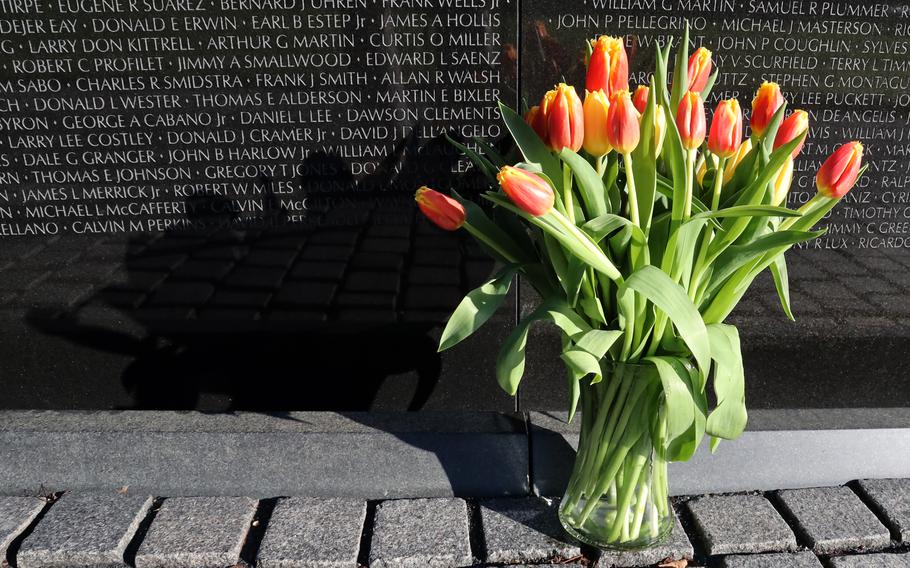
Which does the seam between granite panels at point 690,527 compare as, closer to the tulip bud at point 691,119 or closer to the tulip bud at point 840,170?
the tulip bud at point 840,170

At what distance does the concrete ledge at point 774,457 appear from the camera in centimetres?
249

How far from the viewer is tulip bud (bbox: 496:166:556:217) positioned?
1.60 metres

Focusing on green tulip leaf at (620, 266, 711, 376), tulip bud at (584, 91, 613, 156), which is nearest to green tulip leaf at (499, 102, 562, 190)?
tulip bud at (584, 91, 613, 156)

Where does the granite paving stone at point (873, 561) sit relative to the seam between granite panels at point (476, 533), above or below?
below

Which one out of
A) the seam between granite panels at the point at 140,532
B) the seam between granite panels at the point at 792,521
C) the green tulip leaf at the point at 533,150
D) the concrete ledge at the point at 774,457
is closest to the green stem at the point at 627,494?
the concrete ledge at the point at 774,457

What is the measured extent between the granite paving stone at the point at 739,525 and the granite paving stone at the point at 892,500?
33 centimetres

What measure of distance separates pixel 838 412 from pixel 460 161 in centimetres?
158

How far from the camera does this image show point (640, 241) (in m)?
1.82

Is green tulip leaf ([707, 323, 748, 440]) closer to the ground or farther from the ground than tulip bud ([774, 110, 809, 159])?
closer to the ground

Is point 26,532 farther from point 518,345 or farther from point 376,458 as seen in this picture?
point 518,345

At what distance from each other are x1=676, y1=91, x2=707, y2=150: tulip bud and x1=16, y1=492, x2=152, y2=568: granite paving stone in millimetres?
1841

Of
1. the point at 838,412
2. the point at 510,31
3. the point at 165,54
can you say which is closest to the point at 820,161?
the point at 838,412

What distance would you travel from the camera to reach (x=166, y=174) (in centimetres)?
254

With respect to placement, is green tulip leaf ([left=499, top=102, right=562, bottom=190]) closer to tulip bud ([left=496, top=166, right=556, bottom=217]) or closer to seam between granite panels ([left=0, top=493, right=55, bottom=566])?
tulip bud ([left=496, top=166, right=556, bottom=217])
